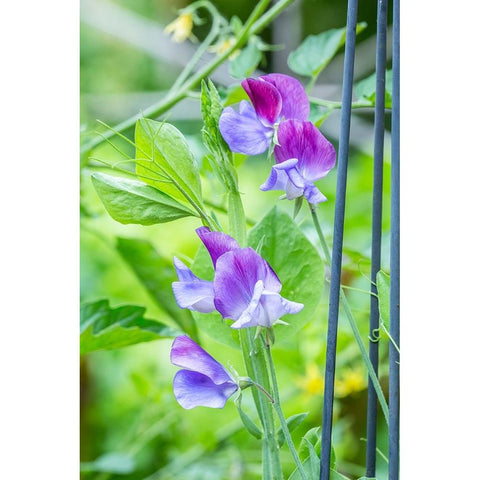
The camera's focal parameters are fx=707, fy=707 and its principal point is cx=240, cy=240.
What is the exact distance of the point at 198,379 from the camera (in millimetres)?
301

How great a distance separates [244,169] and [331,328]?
0.62m

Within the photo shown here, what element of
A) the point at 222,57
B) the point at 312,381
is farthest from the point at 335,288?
the point at 312,381

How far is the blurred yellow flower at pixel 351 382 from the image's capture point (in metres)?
0.67

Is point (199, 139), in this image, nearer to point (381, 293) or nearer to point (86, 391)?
point (381, 293)

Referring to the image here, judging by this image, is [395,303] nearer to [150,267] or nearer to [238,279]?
[238,279]

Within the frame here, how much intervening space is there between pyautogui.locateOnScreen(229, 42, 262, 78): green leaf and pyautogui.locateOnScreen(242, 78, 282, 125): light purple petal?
18cm

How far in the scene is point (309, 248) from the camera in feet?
1.17

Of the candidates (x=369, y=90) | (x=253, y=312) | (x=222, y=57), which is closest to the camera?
(x=253, y=312)

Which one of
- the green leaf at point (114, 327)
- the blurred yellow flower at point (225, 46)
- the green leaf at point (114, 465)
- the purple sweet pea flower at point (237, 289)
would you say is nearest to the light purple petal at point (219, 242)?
the purple sweet pea flower at point (237, 289)

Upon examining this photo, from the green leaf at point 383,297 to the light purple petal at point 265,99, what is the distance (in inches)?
3.4

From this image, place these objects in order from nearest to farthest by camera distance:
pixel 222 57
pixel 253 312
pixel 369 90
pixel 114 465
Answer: pixel 253 312 < pixel 369 90 < pixel 222 57 < pixel 114 465

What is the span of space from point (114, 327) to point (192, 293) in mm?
143

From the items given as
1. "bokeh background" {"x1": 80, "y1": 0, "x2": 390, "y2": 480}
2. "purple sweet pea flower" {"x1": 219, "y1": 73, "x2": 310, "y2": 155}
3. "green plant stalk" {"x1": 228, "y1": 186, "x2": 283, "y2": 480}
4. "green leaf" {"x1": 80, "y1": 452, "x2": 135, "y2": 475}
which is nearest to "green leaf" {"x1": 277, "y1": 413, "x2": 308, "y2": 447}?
"green plant stalk" {"x1": 228, "y1": 186, "x2": 283, "y2": 480}

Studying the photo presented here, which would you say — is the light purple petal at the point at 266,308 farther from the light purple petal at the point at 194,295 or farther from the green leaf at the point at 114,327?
the green leaf at the point at 114,327
